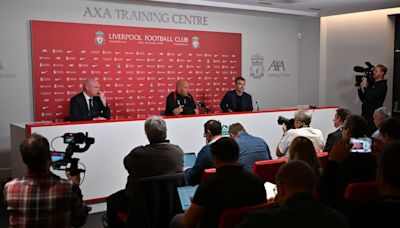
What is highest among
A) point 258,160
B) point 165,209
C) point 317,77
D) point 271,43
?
point 271,43

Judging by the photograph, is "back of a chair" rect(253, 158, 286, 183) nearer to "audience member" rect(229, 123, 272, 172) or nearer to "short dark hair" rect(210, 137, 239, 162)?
"audience member" rect(229, 123, 272, 172)

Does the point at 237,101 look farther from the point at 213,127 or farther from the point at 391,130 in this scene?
the point at 391,130

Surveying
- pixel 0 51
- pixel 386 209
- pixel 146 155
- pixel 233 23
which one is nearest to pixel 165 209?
pixel 146 155

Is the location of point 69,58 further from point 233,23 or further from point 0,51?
point 233,23

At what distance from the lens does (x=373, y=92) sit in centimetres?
775

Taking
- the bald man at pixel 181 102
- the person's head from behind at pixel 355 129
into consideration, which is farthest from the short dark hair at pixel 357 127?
the bald man at pixel 181 102

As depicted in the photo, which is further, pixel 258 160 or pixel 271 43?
pixel 271 43

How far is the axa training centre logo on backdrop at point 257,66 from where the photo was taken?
A: 8898 millimetres

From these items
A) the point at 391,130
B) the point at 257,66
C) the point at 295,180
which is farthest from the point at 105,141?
the point at 257,66

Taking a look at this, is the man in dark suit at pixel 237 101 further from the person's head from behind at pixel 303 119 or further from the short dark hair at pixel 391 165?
the short dark hair at pixel 391 165

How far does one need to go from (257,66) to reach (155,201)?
6131 mm

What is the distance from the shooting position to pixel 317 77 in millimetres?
9422

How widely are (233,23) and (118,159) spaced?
4393mm

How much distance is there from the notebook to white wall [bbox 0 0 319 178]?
3908 mm
